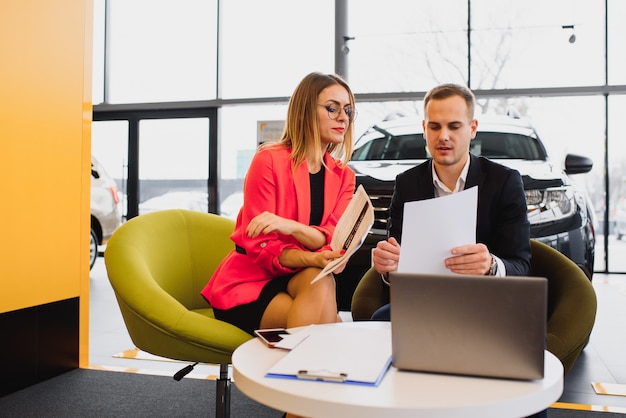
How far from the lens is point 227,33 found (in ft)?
27.2

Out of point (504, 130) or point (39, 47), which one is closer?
point (39, 47)

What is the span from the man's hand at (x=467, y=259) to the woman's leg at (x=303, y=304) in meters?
0.48

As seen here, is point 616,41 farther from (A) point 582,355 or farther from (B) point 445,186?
(B) point 445,186

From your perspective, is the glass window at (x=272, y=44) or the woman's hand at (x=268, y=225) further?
the glass window at (x=272, y=44)

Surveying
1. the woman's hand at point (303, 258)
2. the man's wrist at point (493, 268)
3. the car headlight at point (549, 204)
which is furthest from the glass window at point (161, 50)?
the man's wrist at point (493, 268)

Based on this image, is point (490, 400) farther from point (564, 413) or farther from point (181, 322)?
point (564, 413)

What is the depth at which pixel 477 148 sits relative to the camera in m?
3.85

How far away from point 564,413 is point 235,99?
632cm

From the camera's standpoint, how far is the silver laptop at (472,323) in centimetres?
100

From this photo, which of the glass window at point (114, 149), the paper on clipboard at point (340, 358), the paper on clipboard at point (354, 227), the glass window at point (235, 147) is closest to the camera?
the paper on clipboard at point (340, 358)

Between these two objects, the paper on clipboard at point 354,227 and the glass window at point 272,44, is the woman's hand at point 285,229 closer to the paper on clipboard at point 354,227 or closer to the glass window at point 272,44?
the paper on clipboard at point 354,227

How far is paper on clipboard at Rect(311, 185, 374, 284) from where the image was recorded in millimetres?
1441

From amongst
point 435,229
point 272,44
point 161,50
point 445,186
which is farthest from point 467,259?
point 161,50

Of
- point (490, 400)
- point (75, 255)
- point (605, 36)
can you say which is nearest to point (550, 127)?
point (605, 36)
